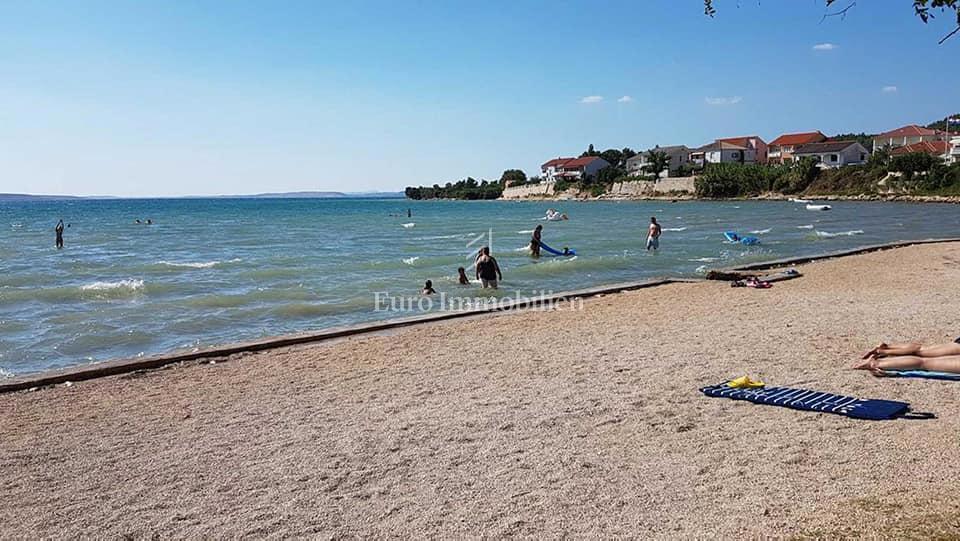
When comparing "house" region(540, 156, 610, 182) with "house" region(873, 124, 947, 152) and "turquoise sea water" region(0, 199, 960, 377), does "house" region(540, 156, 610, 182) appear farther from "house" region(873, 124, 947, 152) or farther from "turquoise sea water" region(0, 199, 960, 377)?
"turquoise sea water" region(0, 199, 960, 377)

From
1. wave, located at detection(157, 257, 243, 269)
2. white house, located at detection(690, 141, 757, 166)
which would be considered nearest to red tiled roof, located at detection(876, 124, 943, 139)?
white house, located at detection(690, 141, 757, 166)

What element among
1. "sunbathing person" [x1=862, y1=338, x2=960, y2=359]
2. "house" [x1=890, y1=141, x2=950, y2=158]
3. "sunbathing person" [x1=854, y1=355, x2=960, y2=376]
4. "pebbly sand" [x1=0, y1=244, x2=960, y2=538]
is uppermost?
"house" [x1=890, y1=141, x2=950, y2=158]

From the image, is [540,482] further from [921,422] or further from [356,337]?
[356,337]

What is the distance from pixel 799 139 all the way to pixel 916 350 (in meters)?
126

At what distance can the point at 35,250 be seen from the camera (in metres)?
34.9

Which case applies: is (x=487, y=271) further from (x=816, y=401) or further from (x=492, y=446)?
(x=492, y=446)

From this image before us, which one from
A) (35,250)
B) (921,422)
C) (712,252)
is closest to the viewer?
(921,422)

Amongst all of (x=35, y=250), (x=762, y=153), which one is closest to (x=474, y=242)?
(x=35, y=250)

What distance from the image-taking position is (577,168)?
14625 centimetres

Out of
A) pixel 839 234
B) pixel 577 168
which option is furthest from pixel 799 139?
pixel 839 234

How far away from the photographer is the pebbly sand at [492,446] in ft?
14.6

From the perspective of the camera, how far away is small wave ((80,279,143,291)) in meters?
18.9

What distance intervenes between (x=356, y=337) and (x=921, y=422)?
7.67 metres

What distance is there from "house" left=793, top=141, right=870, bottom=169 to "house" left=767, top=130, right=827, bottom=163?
10328mm
